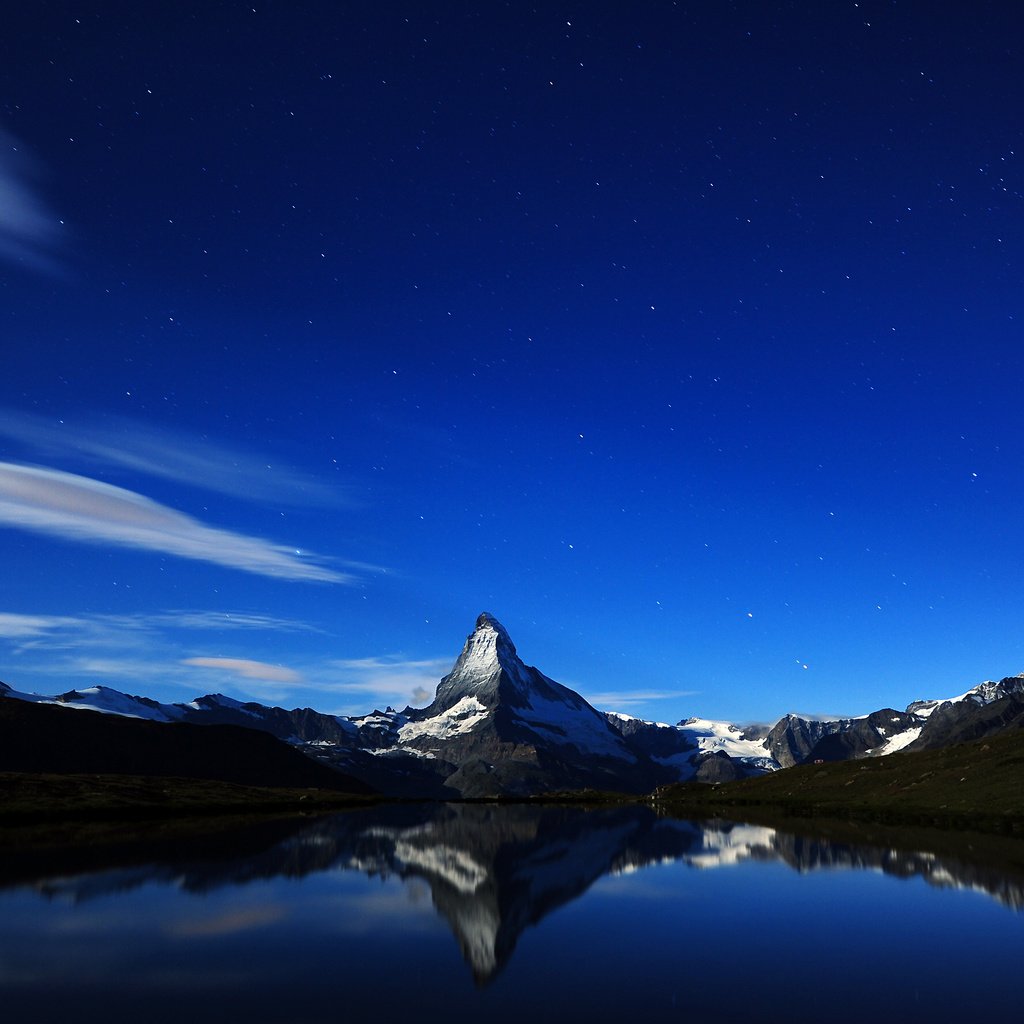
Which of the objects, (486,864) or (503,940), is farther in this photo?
(486,864)

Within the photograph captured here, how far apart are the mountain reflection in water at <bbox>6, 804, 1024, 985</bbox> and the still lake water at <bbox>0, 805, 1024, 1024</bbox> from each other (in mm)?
233

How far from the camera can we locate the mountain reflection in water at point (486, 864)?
2766cm

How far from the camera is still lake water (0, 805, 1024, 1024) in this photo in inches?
636

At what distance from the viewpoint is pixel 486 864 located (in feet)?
135

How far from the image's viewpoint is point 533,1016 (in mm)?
15328

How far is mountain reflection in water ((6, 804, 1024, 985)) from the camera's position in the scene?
2766 cm

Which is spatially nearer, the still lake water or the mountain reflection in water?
the still lake water

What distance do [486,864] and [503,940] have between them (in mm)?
19569

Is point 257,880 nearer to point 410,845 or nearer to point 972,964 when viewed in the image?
point 410,845

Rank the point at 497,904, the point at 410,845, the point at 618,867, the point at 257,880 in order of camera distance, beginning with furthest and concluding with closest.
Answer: the point at 410,845
the point at 618,867
the point at 257,880
the point at 497,904

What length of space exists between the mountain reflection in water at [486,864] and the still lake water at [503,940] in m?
0.23

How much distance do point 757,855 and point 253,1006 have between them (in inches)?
1499

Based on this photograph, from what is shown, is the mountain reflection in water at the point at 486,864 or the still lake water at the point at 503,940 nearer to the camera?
the still lake water at the point at 503,940

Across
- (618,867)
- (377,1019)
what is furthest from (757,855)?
(377,1019)
